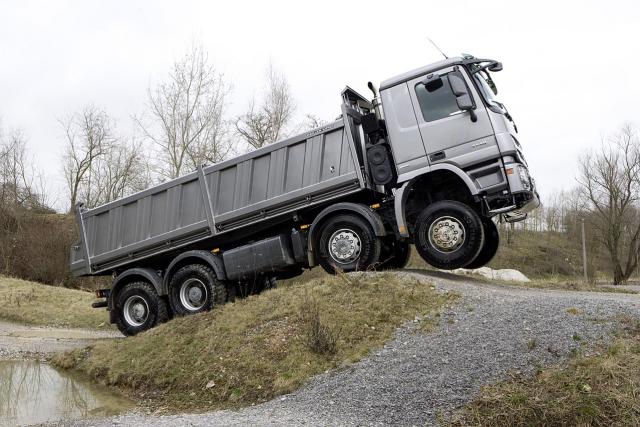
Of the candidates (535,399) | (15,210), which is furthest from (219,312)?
(15,210)

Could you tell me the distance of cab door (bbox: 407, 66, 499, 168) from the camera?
8.17 meters

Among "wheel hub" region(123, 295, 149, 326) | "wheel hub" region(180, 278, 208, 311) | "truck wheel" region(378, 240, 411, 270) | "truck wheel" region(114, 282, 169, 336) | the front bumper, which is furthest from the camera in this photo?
"wheel hub" region(123, 295, 149, 326)

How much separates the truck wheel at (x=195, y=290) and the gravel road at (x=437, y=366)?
11.1 feet

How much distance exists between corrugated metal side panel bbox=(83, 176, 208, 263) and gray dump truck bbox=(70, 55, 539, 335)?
0.09 feet

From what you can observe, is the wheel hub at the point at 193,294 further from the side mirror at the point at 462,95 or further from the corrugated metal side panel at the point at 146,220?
the side mirror at the point at 462,95

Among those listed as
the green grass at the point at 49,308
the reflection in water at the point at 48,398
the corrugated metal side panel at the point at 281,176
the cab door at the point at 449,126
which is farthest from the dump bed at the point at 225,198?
the green grass at the point at 49,308

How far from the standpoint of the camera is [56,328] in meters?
15.4

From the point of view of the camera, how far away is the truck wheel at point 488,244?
28.7 feet

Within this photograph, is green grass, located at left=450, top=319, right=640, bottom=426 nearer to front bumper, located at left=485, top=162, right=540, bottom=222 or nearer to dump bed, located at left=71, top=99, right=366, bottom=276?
front bumper, located at left=485, top=162, right=540, bottom=222

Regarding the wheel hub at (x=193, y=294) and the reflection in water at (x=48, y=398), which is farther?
the wheel hub at (x=193, y=294)

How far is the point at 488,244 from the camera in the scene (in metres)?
9.04

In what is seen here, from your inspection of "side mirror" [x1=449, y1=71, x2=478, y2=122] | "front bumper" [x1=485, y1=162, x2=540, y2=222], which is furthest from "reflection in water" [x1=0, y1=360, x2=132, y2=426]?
"side mirror" [x1=449, y1=71, x2=478, y2=122]

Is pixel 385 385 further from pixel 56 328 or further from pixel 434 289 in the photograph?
pixel 56 328

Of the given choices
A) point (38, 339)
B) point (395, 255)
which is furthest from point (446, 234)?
point (38, 339)
